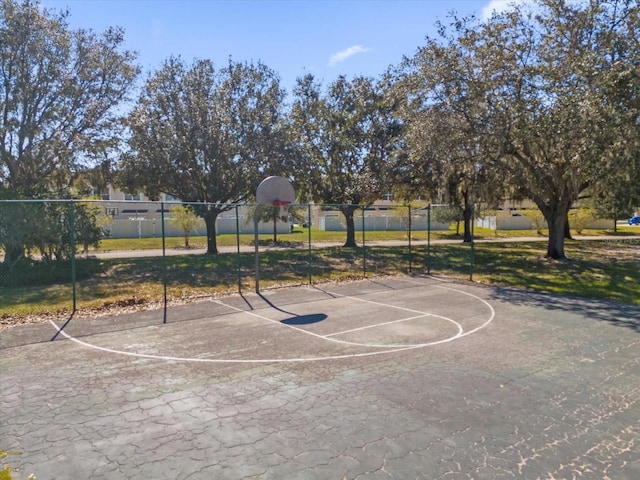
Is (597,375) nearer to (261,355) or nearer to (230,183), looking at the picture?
(261,355)

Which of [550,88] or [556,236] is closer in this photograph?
[550,88]

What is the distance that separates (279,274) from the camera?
51.8 ft

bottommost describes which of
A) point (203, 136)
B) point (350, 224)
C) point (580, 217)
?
point (350, 224)

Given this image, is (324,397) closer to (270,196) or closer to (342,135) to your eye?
(270,196)

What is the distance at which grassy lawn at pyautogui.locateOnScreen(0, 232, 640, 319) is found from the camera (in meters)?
11.5

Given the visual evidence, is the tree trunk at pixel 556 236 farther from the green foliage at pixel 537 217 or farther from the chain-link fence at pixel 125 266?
the green foliage at pixel 537 217

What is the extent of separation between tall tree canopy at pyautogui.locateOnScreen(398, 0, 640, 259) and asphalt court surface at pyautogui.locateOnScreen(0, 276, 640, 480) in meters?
5.67

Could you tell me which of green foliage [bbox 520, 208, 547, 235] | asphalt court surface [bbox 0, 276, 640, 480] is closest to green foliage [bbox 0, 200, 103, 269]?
asphalt court surface [bbox 0, 276, 640, 480]

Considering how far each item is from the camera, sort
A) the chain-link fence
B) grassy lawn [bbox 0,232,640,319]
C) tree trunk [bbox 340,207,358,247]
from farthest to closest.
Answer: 1. tree trunk [bbox 340,207,358,247]
2. grassy lawn [bbox 0,232,640,319]
3. the chain-link fence

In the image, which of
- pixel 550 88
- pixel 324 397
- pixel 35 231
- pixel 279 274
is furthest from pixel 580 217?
pixel 324 397

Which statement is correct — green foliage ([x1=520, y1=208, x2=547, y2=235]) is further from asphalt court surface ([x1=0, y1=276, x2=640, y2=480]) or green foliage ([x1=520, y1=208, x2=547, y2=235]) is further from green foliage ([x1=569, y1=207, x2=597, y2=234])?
asphalt court surface ([x1=0, y1=276, x2=640, y2=480])

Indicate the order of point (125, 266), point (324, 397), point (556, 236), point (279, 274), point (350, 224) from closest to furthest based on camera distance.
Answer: point (324, 397) < point (279, 274) < point (125, 266) < point (556, 236) < point (350, 224)

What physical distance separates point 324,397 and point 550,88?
13.1 meters

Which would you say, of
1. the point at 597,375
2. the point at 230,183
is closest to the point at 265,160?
the point at 230,183
